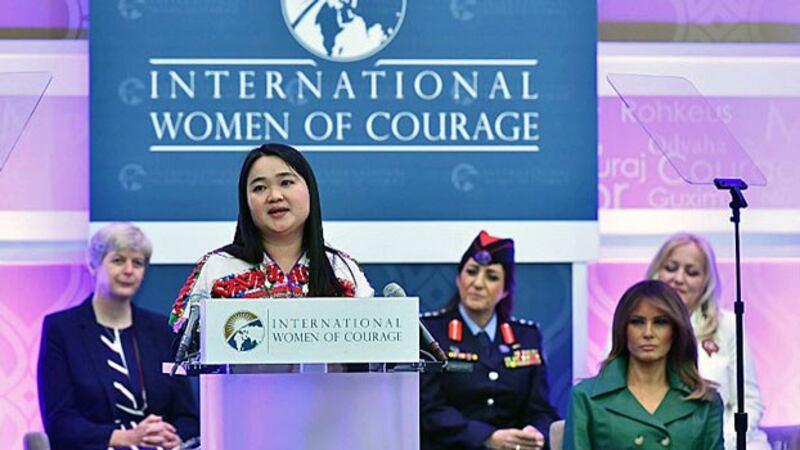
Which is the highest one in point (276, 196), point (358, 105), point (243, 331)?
point (358, 105)

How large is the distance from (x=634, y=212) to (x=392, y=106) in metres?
1.21

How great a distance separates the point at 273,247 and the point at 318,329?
61cm

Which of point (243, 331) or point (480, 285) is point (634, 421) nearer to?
point (480, 285)

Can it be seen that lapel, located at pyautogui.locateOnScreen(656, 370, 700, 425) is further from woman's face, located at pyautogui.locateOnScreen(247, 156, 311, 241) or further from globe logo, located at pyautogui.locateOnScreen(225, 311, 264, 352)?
globe logo, located at pyautogui.locateOnScreen(225, 311, 264, 352)

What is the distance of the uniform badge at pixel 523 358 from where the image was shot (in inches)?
280

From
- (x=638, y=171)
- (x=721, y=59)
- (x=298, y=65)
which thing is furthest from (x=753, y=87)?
(x=298, y=65)

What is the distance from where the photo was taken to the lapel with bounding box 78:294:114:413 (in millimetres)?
6969

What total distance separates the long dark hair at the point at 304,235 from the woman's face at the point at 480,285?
9.08ft

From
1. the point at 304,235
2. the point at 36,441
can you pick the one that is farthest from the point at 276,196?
the point at 36,441

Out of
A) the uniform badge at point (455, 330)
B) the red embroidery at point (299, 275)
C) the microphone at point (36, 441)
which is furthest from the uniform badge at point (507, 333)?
the red embroidery at point (299, 275)

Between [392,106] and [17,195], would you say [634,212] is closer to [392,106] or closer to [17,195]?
[392,106]

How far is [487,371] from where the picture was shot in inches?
277

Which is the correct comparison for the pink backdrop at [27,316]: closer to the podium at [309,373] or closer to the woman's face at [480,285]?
the woman's face at [480,285]

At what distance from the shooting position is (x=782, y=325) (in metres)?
7.61
